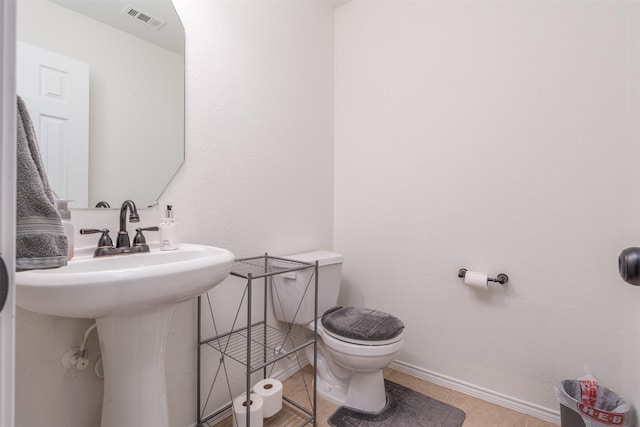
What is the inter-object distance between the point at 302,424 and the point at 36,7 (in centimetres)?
185

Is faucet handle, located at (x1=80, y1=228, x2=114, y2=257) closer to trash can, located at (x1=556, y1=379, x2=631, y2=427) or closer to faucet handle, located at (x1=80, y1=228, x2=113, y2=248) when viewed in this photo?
faucet handle, located at (x1=80, y1=228, x2=113, y2=248)

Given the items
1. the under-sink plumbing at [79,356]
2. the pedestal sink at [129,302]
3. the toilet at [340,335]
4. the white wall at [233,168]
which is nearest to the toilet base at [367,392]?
the toilet at [340,335]

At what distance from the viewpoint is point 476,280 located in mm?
1562

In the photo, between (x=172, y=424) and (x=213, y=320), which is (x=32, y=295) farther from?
(x=172, y=424)

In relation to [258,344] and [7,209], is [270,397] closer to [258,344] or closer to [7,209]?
[258,344]

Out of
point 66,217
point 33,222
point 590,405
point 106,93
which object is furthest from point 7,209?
point 590,405

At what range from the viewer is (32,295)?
0.68 metres

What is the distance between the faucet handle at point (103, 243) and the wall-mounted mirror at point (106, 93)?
0.10 meters

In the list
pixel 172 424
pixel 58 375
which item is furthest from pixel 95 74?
pixel 172 424

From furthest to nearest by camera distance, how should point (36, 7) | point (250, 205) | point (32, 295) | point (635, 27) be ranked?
point (250, 205) → point (635, 27) → point (36, 7) → point (32, 295)

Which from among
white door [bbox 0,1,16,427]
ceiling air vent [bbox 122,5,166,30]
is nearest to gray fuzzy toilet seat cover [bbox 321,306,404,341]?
white door [bbox 0,1,16,427]

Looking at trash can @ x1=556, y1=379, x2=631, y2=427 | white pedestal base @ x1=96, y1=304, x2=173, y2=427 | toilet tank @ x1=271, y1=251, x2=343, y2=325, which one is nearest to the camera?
white pedestal base @ x1=96, y1=304, x2=173, y2=427

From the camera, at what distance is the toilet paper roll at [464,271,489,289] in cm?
155

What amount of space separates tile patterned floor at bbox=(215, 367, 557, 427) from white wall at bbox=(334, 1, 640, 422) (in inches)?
3.5
